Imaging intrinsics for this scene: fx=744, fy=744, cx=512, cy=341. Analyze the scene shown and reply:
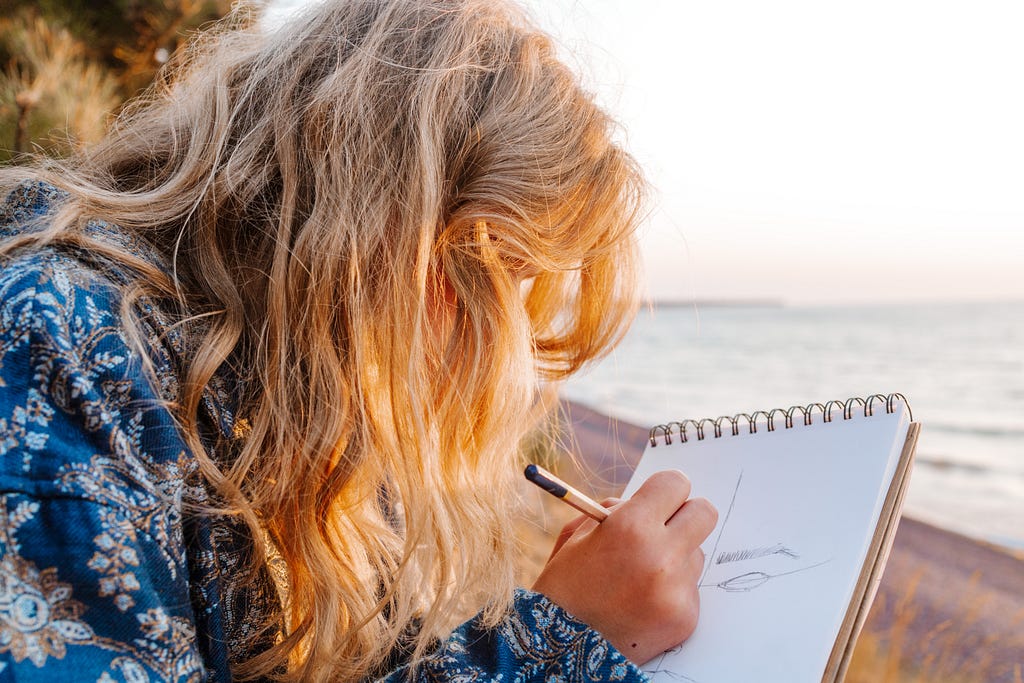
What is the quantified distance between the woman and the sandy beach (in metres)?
0.53

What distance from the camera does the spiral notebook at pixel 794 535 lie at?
2.53 ft

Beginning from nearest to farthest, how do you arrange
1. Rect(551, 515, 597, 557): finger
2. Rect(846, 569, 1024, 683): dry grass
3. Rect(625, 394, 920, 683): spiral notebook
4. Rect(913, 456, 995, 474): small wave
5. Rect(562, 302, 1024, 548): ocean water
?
Rect(625, 394, 920, 683): spiral notebook < Rect(551, 515, 597, 557): finger < Rect(846, 569, 1024, 683): dry grass < Rect(562, 302, 1024, 548): ocean water < Rect(913, 456, 995, 474): small wave

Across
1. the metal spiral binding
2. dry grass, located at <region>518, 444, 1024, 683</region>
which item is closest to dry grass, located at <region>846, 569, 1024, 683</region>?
dry grass, located at <region>518, 444, 1024, 683</region>

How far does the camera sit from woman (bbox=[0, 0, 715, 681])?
0.60 m

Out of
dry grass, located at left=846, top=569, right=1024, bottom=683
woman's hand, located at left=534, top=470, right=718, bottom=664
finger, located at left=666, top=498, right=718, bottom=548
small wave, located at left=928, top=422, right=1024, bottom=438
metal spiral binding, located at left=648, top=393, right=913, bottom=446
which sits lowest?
dry grass, located at left=846, top=569, right=1024, bottom=683

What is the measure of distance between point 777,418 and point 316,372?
2.02 ft

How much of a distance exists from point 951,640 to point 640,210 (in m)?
2.21

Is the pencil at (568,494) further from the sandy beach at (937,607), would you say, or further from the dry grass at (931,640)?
the dry grass at (931,640)

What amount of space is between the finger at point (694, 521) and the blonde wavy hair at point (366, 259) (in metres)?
0.22

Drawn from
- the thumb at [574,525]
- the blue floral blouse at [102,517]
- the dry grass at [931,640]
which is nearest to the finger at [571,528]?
the thumb at [574,525]

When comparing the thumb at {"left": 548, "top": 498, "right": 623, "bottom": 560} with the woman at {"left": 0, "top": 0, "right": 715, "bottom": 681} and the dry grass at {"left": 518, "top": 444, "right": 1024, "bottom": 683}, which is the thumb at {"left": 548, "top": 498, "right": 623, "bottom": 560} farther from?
the dry grass at {"left": 518, "top": 444, "right": 1024, "bottom": 683}

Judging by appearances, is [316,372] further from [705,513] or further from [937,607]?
[937,607]

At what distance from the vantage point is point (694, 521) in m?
0.86

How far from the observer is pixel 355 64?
92 centimetres
